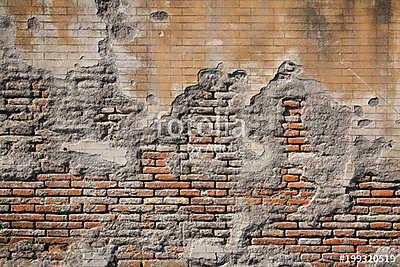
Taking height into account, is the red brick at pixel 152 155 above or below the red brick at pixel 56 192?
above

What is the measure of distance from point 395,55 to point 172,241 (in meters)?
2.36

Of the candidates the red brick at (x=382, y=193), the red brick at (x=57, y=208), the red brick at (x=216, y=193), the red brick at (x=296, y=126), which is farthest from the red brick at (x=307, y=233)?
the red brick at (x=57, y=208)

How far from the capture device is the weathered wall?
3.52m

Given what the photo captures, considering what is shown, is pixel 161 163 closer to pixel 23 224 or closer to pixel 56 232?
pixel 56 232

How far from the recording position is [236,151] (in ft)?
11.6

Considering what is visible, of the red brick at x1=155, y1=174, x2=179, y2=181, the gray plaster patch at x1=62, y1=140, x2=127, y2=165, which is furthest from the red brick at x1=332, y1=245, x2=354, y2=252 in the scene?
the gray plaster patch at x1=62, y1=140, x2=127, y2=165

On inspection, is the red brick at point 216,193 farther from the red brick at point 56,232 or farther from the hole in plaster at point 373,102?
the hole in plaster at point 373,102

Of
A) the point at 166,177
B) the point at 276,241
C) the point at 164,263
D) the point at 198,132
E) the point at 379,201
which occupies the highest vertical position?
the point at 198,132

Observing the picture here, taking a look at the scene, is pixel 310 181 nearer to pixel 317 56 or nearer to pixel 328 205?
pixel 328 205

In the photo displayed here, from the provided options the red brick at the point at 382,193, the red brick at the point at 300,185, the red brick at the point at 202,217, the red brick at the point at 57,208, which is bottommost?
the red brick at the point at 202,217

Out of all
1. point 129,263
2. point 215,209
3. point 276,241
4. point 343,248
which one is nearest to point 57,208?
point 129,263

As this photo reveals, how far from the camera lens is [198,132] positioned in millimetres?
3561

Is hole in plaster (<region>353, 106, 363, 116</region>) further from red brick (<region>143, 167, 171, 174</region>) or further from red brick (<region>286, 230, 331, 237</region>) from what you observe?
red brick (<region>143, 167, 171, 174</region>)

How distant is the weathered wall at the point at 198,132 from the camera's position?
11.5ft
